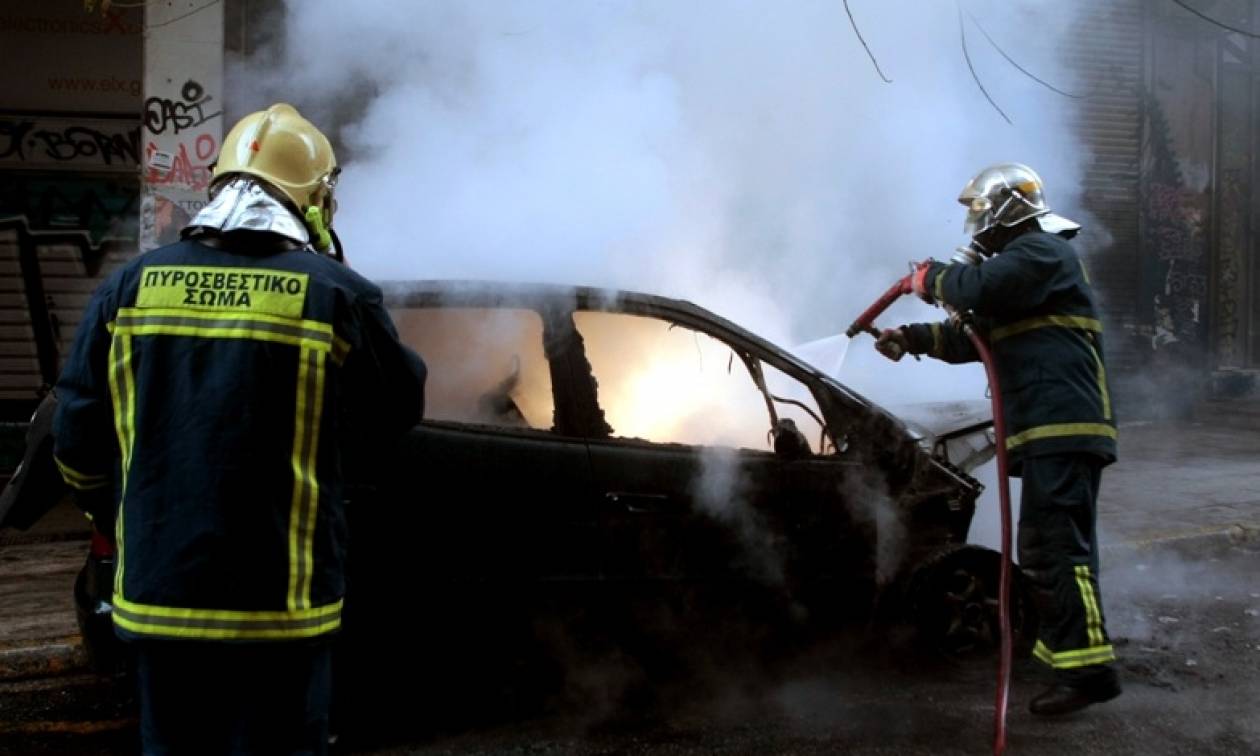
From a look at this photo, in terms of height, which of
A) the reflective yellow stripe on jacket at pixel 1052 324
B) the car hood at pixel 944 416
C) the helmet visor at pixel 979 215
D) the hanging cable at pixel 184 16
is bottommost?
the car hood at pixel 944 416

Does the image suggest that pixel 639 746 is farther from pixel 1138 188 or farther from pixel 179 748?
pixel 1138 188

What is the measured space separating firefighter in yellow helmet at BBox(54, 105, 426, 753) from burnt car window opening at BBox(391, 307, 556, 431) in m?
1.38

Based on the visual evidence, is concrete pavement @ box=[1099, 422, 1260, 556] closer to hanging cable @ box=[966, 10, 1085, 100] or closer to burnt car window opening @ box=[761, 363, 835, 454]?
burnt car window opening @ box=[761, 363, 835, 454]

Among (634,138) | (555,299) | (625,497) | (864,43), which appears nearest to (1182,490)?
(864,43)

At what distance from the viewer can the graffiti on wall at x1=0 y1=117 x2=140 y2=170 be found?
7.03 m

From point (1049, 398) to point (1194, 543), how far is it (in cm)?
323

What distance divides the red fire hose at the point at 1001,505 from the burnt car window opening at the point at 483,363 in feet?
3.97

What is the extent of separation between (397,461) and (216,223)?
4.61 feet

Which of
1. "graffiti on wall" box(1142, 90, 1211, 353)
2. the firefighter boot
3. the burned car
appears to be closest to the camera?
the burned car

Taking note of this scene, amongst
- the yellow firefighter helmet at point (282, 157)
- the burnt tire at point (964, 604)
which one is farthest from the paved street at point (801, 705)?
the yellow firefighter helmet at point (282, 157)

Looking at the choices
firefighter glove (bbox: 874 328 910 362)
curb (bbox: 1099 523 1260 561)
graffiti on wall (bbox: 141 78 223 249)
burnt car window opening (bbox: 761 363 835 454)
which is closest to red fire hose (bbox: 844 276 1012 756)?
firefighter glove (bbox: 874 328 910 362)

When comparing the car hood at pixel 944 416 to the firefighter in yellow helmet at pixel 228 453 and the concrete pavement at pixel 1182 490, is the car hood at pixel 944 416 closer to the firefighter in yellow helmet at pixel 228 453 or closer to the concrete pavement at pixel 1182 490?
the concrete pavement at pixel 1182 490

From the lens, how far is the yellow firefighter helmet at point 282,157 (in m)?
2.23

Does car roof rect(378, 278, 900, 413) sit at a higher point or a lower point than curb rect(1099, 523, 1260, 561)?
higher
